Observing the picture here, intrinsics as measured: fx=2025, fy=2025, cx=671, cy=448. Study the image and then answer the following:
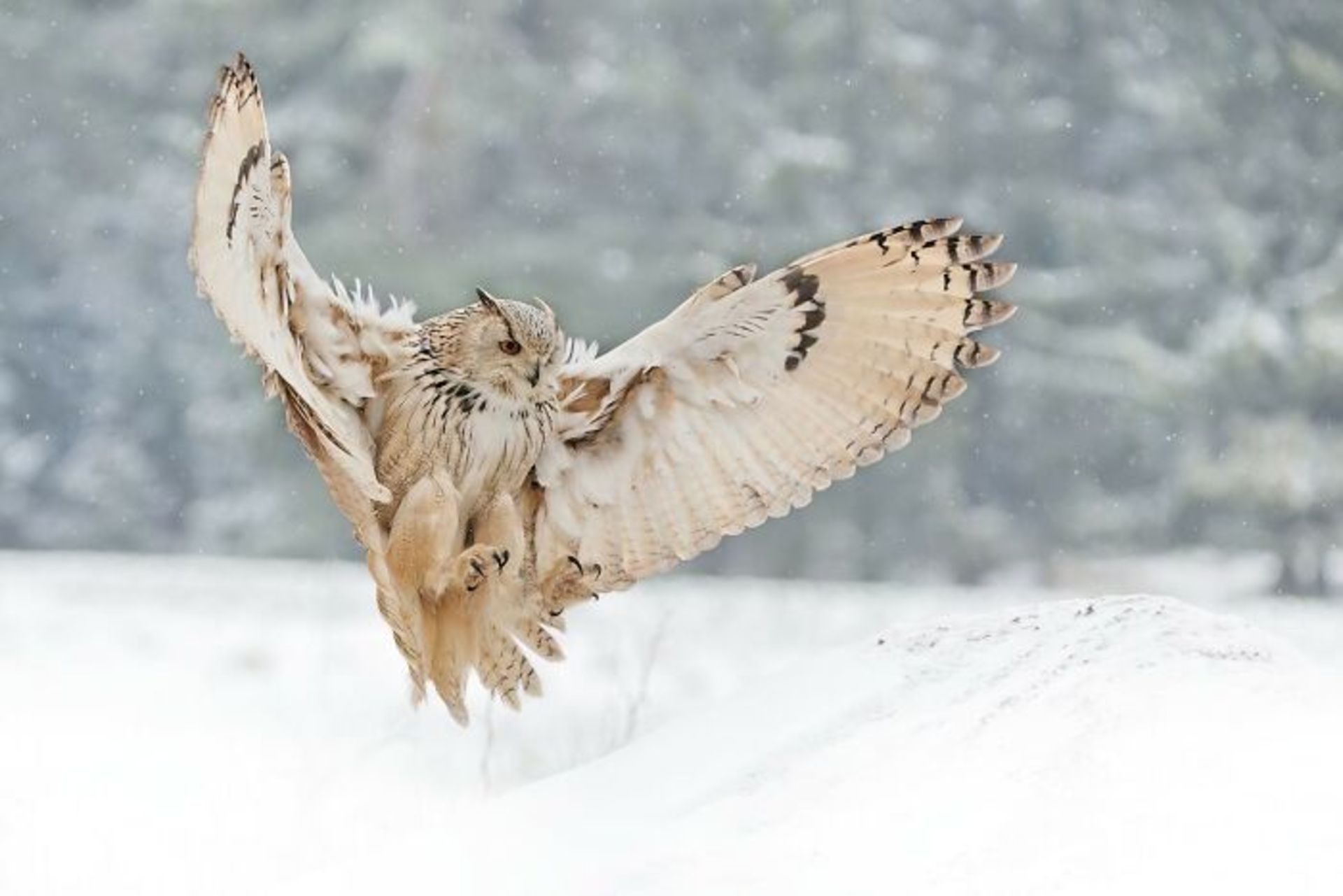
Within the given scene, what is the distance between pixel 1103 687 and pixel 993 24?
586 cm

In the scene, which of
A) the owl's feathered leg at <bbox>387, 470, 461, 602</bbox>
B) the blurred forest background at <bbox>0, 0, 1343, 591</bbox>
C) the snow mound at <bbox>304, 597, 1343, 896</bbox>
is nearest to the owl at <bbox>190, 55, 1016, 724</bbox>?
the owl's feathered leg at <bbox>387, 470, 461, 602</bbox>

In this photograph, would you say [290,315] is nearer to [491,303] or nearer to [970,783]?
[491,303]

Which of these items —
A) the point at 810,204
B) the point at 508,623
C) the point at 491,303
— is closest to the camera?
the point at 491,303

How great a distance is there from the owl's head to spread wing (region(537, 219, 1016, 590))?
0.34 ft

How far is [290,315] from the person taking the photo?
4.12ft

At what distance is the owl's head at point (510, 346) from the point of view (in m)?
1.25

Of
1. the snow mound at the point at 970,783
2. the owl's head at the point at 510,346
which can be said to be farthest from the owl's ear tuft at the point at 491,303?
the snow mound at the point at 970,783

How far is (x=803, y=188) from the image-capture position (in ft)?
21.3

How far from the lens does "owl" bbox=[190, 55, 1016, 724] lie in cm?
122

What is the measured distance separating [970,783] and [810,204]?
528 centimetres

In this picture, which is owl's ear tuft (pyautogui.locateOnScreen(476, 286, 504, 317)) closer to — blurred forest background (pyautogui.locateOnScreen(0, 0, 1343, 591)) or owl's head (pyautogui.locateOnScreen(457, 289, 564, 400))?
owl's head (pyautogui.locateOnScreen(457, 289, 564, 400))

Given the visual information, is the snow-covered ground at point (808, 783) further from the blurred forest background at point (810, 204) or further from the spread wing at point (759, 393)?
the blurred forest background at point (810, 204)

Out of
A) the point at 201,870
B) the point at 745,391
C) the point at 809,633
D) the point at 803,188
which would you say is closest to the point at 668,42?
the point at 803,188

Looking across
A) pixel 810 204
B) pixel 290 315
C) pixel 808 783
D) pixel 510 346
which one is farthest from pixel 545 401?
pixel 810 204
